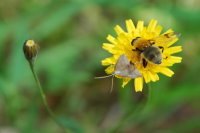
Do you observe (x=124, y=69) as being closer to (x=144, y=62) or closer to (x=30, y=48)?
(x=144, y=62)

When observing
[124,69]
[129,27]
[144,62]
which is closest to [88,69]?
[129,27]

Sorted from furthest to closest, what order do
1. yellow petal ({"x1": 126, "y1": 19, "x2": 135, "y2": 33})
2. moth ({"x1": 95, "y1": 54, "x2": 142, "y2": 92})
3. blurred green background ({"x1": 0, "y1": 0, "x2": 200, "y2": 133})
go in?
blurred green background ({"x1": 0, "y1": 0, "x2": 200, "y2": 133}) < yellow petal ({"x1": 126, "y1": 19, "x2": 135, "y2": 33}) < moth ({"x1": 95, "y1": 54, "x2": 142, "y2": 92})

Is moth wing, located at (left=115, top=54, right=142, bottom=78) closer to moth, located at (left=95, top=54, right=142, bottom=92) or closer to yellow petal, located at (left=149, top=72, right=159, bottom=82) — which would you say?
moth, located at (left=95, top=54, right=142, bottom=92)

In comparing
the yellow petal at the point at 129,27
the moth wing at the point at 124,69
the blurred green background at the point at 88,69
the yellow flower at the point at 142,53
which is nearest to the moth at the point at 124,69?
the moth wing at the point at 124,69

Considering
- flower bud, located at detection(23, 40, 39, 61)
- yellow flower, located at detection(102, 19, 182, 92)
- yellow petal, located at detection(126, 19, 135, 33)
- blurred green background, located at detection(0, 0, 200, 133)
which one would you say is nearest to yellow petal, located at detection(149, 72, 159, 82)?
yellow flower, located at detection(102, 19, 182, 92)

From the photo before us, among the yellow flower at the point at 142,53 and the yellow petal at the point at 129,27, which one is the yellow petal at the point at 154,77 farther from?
the yellow petal at the point at 129,27

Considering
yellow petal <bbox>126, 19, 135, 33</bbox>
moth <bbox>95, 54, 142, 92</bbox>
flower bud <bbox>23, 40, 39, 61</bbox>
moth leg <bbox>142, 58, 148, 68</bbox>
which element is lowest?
moth <bbox>95, 54, 142, 92</bbox>

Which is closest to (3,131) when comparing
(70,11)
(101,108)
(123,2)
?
(101,108)

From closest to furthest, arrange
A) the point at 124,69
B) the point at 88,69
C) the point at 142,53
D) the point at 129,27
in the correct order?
the point at 124,69 → the point at 142,53 → the point at 129,27 → the point at 88,69
